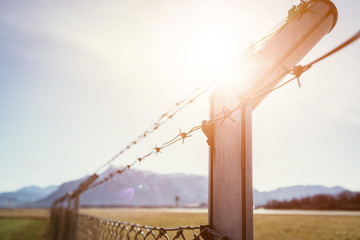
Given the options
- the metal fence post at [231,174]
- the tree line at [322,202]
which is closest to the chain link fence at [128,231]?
the metal fence post at [231,174]

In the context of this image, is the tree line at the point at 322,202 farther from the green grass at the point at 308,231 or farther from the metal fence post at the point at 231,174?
the metal fence post at the point at 231,174

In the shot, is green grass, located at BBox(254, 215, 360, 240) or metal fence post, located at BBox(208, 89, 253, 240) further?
green grass, located at BBox(254, 215, 360, 240)

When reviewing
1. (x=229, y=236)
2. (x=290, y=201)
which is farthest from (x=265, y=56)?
(x=290, y=201)

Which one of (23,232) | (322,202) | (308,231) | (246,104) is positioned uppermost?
(246,104)

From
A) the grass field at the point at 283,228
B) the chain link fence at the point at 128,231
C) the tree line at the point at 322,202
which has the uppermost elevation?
the chain link fence at the point at 128,231

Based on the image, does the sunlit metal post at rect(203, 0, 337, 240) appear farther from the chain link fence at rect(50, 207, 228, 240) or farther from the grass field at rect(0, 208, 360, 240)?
the grass field at rect(0, 208, 360, 240)

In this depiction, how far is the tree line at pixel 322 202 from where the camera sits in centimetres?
9010

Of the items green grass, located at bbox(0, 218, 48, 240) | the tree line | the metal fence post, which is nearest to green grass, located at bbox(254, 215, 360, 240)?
green grass, located at bbox(0, 218, 48, 240)

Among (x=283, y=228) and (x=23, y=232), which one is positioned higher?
(x=283, y=228)

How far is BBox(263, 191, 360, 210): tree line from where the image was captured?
90.1 m

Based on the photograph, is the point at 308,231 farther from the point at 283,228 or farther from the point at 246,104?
the point at 246,104

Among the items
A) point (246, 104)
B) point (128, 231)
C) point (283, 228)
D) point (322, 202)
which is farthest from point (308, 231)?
point (322, 202)

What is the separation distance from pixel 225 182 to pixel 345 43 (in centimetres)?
150

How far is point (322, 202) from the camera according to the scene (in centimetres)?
9781
